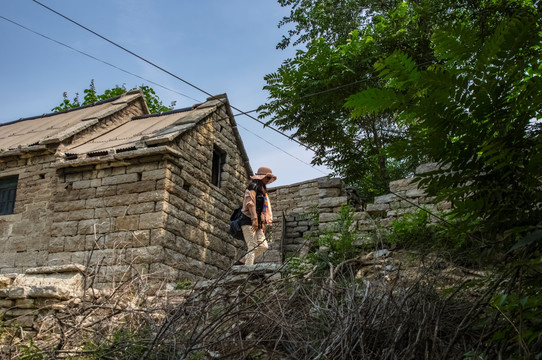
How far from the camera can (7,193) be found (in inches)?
371

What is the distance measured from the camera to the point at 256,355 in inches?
141

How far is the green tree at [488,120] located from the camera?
8.16 feet

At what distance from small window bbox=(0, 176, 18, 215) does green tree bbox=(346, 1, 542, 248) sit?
8626 mm

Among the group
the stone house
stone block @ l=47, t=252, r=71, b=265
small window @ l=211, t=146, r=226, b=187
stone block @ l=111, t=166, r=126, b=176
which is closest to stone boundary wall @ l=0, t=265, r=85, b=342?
the stone house

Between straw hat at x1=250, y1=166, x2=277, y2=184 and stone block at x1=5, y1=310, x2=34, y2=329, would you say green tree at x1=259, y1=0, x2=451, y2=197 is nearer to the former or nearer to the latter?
straw hat at x1=250, y1=166, x2=277, y2=184

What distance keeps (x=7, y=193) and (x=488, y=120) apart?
944cm

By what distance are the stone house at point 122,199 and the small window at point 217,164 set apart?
2 cm

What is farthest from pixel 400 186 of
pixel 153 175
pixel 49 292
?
pixel 49 292

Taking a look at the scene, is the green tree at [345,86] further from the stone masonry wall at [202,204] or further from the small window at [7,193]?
the small window at [7,193]

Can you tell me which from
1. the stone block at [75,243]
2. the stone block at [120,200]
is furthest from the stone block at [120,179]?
the stone block at [75,243]

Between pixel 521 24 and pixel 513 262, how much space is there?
128 cm

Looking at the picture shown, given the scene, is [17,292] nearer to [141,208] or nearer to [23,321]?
[23,321]

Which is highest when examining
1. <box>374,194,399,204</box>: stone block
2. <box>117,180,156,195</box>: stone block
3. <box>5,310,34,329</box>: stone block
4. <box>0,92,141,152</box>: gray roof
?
<box>0,92,141,152</box>: gray roof

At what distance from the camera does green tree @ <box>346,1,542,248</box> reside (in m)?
2.49
